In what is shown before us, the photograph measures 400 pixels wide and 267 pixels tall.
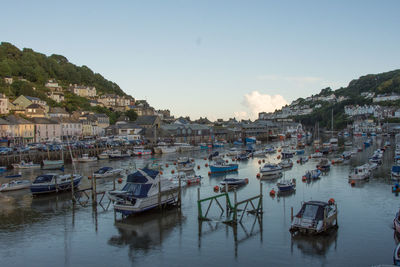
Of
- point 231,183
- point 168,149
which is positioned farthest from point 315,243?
point 168,149

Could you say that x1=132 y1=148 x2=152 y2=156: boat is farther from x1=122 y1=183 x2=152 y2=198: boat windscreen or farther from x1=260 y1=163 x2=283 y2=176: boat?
x1=122 y1=183 x2=152 y2=198: boat windscreen

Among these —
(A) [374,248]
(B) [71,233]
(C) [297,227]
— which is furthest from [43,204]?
(A) [374,248]

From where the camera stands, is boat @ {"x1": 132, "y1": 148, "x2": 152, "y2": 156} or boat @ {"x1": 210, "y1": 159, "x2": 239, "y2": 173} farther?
boat @ {"x1": 132, "y1": 148, "x2": 152, "y2": 156}

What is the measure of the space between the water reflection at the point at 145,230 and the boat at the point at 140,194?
788mm

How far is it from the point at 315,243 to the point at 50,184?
89.6 feet

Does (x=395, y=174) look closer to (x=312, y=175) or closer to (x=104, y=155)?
(x=312, y=175)

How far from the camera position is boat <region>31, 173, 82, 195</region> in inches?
1457

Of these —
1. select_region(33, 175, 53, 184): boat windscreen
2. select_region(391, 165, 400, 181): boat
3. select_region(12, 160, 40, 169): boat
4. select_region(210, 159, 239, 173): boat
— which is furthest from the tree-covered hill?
select_region(391, 165, 400, 181): boat

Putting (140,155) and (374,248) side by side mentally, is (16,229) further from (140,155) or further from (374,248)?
(140,155)

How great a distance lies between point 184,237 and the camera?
79.3 ft

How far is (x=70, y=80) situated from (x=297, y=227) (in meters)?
165

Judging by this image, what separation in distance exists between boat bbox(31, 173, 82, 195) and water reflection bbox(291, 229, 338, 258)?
25113mm

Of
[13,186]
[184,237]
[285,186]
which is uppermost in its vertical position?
[285,186]

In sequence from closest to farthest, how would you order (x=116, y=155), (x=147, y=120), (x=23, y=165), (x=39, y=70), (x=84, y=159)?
(x=23, y=165), (x=84, y=159), (x=116, y=155), (x=147, y=120), (x=39, y=70)
